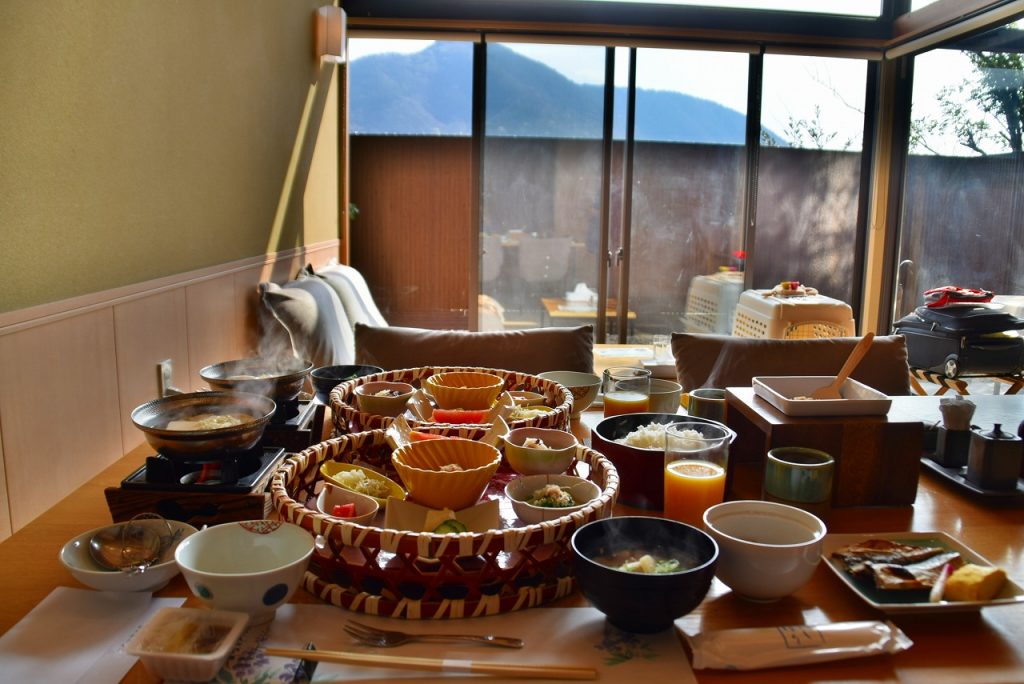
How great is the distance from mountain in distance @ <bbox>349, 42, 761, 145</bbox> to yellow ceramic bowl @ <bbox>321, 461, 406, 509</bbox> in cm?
438

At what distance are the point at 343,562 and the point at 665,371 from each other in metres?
1.33

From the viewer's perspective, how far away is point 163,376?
217cm

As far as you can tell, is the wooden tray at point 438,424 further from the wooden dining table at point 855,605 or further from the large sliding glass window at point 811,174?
the large sliding glass window at point 811,174

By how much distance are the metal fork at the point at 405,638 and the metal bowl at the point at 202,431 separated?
0.40 m

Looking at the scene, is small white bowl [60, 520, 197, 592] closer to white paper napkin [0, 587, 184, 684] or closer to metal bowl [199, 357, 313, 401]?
white paper napkin [0, 587, 184, 684]

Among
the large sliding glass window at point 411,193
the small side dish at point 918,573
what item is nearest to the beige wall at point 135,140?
the small side dish at point 918,573

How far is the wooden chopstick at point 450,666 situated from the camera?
2.81 feet

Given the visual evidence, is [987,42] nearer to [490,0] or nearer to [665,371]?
[490,0]

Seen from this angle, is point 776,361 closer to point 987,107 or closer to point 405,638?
point 405,638

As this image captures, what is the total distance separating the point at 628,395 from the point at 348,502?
74 centimetres

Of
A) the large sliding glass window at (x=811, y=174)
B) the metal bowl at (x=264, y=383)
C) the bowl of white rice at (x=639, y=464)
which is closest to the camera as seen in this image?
the bowl of white rice at (x=639, y=464)

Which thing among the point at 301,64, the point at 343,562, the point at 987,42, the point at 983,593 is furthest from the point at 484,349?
the point at 987,42

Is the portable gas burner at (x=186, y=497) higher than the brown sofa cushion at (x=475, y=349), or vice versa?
the brown sofa cushion at (x=475, y=349)

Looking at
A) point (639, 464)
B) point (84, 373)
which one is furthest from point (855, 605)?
point (84, 373)
